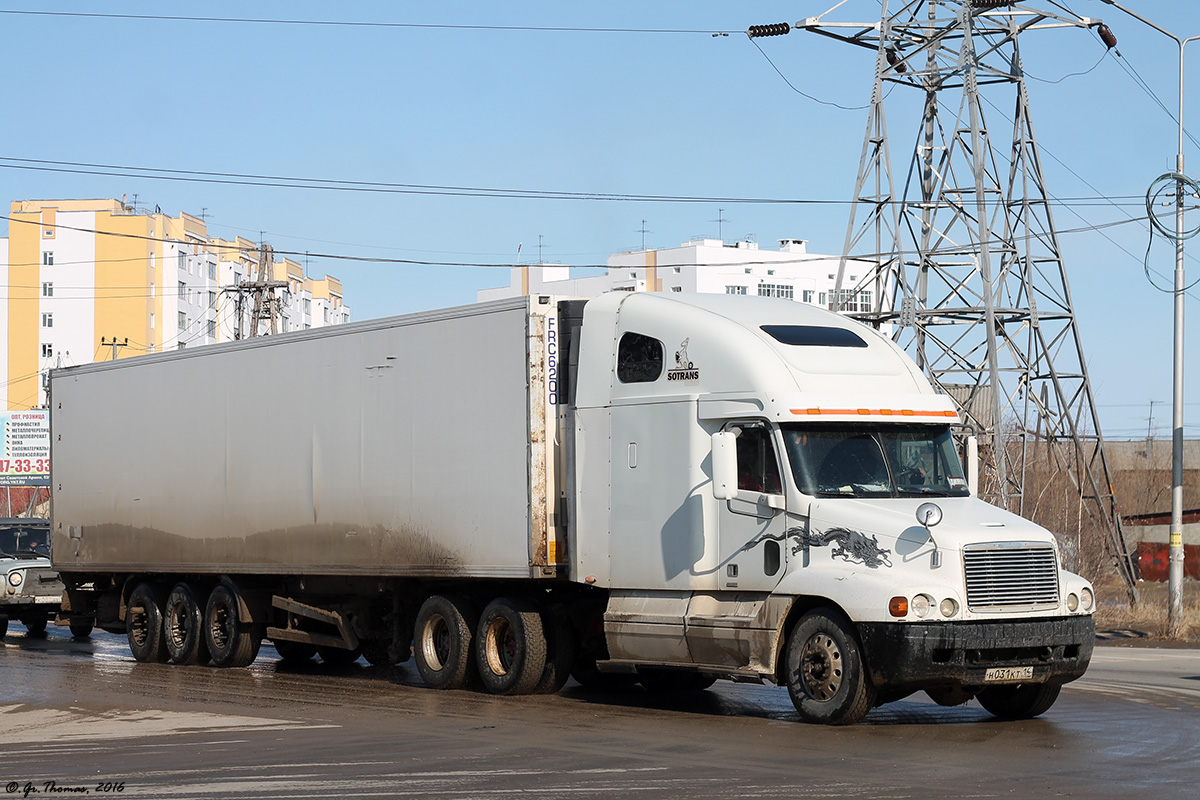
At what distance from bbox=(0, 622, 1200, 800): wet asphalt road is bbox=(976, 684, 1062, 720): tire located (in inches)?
6.2

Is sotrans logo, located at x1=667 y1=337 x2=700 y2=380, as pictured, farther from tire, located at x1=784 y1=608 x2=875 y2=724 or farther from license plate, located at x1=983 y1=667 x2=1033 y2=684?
license plate, located at x1=983 y1=667 x2=1033 y2=684

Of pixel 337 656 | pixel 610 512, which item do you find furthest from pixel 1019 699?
pixel 337 656

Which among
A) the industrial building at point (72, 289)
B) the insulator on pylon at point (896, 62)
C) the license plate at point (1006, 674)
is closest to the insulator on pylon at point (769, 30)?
the insulator on pylon at point (896, 62)

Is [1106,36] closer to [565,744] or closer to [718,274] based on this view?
[565,744]

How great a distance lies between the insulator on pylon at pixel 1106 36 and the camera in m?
29.1

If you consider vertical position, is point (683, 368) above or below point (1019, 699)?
above

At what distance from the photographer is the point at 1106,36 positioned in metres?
29.2

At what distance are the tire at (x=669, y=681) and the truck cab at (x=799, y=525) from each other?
1890mm

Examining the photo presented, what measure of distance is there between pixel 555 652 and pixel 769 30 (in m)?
17.0

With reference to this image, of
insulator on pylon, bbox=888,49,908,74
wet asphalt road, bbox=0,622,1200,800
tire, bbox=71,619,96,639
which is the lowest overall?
tire, bbox=71,619,96,639

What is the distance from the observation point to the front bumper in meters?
12.1

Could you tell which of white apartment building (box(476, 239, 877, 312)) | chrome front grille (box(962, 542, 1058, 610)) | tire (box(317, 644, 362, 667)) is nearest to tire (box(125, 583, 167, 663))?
tire (box(317, 644, 362, 667))

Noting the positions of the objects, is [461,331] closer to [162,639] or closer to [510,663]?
[510,663]

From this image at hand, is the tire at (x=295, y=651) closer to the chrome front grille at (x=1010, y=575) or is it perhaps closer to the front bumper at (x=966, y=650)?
the front bumper at (x=966, y=650)
